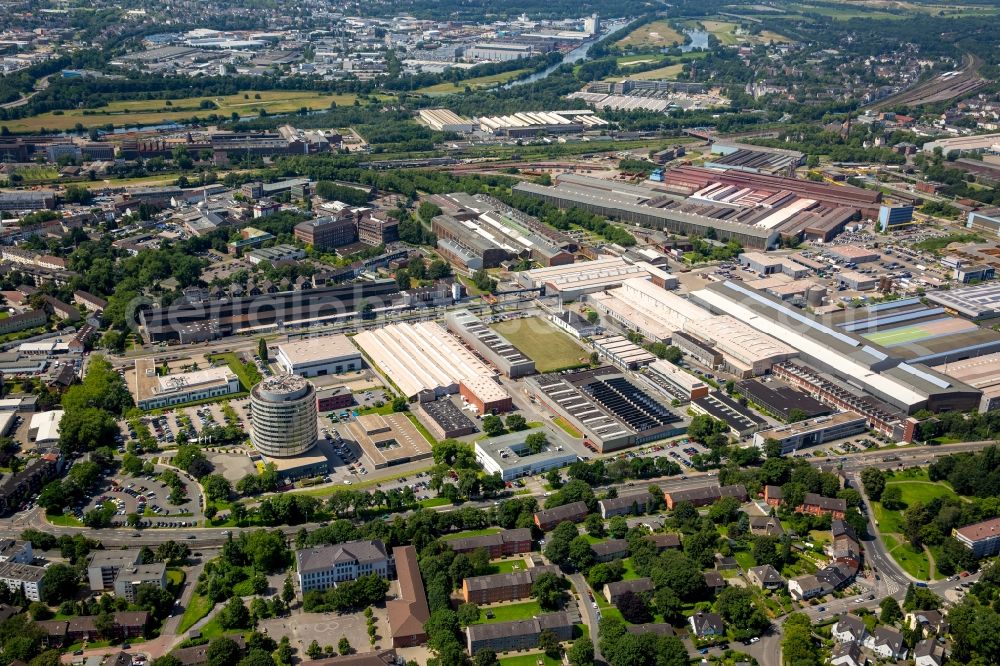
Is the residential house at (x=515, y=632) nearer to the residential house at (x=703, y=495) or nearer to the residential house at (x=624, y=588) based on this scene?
the residential house at (x=624, y=588)

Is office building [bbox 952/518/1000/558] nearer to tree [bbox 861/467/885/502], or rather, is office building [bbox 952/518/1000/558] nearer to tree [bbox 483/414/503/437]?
tree [bbox 861/467/885/502]

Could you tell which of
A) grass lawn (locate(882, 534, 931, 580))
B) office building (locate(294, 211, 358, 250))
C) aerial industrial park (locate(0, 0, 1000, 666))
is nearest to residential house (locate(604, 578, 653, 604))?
aerial industrial park (locate(0, 0, 1000, 666))

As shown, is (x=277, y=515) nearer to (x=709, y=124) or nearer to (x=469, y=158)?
(x=469, y=158)

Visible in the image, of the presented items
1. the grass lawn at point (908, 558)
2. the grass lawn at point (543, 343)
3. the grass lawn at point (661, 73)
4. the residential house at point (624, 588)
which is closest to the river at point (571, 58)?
the grass lawn at point (661, 73)

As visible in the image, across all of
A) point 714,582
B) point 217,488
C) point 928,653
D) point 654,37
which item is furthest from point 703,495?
point 654,37

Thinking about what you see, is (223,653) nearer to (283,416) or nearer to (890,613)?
(283,416)

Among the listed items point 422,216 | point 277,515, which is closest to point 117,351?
point 277,515
